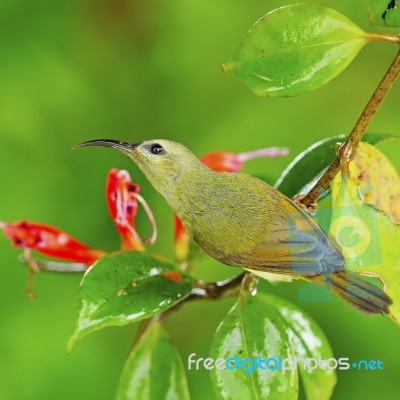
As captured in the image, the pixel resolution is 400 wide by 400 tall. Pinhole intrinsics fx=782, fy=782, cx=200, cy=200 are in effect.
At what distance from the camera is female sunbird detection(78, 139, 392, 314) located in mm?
335

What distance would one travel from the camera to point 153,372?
1.46ft

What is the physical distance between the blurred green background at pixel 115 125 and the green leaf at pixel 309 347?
0.80 feet

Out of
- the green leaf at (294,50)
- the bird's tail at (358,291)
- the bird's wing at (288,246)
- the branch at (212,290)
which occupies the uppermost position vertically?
the green leaf at (294,50)

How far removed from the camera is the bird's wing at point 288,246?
13.3 inches

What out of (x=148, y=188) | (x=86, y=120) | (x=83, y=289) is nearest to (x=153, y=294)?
(x=83, y=289)

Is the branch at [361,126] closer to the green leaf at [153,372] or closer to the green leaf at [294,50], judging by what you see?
the green leaf at [294,50]

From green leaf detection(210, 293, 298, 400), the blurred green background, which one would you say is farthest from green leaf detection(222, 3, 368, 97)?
the blurred green background

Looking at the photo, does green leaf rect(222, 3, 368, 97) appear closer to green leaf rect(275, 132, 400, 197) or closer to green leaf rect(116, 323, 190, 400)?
green leaf rect(275, 132, 400, 197)

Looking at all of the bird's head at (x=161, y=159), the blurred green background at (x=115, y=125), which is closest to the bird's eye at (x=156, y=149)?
the bird's head at (x=161, y=159)

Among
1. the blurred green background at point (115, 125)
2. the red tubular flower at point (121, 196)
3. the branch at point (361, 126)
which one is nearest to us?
the branch at point (361, 126)

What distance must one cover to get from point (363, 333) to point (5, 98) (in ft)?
1.39

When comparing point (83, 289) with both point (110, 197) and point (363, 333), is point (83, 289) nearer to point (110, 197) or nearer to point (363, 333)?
point (110, 197)

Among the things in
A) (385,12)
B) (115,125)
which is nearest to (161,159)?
(385,12)

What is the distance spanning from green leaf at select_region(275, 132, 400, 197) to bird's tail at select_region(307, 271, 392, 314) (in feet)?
0.22
